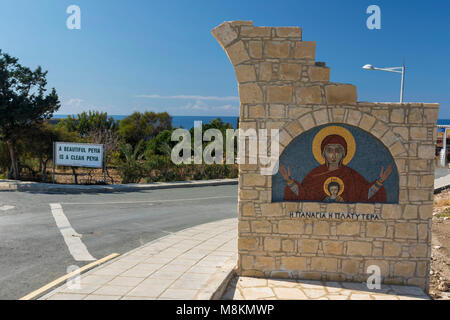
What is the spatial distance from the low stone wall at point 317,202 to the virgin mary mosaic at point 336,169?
0.40 feet

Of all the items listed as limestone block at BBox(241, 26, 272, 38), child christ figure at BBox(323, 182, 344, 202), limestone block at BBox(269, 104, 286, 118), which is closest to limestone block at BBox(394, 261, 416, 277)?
child christ figure at BBox(323, 182, 344, 202)

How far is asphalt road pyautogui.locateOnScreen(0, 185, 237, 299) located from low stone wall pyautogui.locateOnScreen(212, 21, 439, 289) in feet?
12.1

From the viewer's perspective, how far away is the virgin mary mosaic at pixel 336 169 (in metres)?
6.66

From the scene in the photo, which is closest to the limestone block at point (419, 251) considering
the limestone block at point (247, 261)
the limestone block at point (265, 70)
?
the limestone block at point (247, 261)

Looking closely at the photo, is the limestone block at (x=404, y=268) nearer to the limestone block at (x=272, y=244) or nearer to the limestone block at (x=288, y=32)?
the limestone block at (x=272, y=244)

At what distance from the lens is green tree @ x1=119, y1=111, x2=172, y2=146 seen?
139 feet

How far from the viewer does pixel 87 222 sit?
1100 centimetres

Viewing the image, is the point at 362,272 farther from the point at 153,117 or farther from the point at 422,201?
the point at 153,117

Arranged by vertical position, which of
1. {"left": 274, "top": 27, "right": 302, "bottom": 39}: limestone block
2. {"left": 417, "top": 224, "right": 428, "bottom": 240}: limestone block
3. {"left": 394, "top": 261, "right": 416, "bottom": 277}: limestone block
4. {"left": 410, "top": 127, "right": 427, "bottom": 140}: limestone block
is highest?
{"left": 274, "top": 27, "right": 302, "bottom": 39}: limestone block

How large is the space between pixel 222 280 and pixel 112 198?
10245mm

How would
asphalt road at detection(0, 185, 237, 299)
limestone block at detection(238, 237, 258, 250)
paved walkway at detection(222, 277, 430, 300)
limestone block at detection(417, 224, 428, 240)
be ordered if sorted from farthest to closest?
1. asphalt road at detection(0, 185, 237, 299)
2. limestone block at detection(238, 237, 258, 250)
3. limestone block at detection(417, 224, 428, 240)
4. paved walkway at detection(222, 277, 430, 300)

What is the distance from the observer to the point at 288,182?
6816 mm

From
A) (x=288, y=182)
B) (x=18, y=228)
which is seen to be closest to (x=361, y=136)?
(x=288, y=182)

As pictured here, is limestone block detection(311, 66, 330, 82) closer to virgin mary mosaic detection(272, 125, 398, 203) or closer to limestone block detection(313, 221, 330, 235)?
virgin mary mosaic detection(272, 125, 398, 203)
